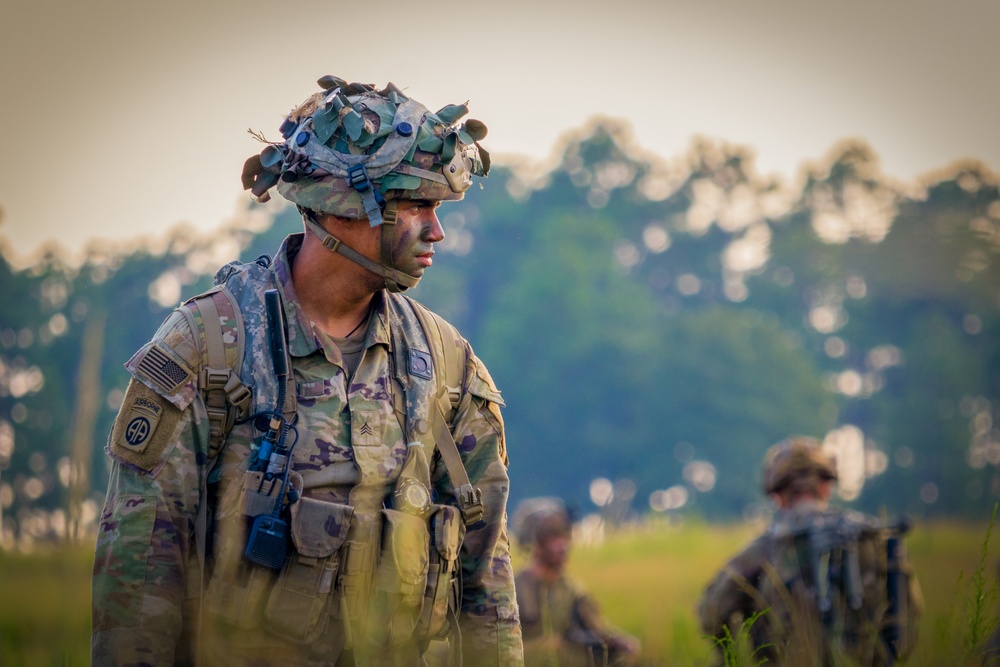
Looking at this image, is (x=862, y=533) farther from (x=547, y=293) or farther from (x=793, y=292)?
(x=793, y=292)

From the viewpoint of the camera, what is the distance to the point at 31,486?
2.76m

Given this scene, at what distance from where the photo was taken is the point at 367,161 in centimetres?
418

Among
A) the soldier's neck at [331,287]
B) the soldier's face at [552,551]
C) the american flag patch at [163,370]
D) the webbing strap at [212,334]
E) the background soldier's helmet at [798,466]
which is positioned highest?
the background soldier's helmet at [798,466]

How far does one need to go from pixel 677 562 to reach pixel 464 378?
62.7ft

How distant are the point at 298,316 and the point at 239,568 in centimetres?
77

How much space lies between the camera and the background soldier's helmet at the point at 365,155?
13.7 ft

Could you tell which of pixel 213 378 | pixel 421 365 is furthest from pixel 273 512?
pixel 421 365

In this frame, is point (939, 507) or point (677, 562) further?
point (939, 507)

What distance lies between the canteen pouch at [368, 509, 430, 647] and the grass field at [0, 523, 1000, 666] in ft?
2.65

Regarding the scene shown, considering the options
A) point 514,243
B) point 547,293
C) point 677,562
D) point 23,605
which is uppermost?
point 514,243

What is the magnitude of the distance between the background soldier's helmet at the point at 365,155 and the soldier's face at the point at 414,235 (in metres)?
0.05

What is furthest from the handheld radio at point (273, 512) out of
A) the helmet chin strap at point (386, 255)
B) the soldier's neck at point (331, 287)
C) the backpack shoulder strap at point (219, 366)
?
the helmet chin strap at point (386, 255)

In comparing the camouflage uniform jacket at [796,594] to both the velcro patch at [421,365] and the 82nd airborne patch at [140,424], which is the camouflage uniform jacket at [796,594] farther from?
the 82nd airborne patch at [140,424]

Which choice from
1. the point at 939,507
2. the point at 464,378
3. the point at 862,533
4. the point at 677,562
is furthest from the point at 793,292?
the point at 464,378
